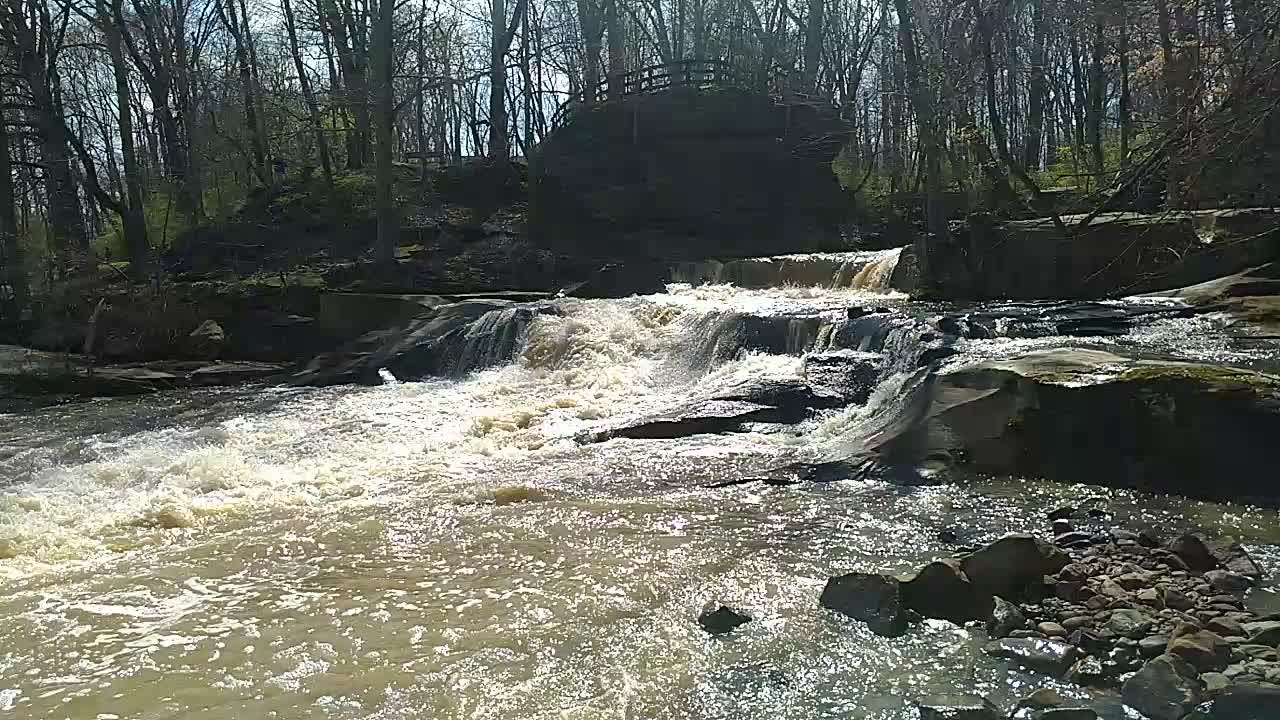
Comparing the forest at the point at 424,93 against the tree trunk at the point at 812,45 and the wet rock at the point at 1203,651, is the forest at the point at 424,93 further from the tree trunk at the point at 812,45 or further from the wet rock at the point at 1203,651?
the wet rock at the point at 1203,651

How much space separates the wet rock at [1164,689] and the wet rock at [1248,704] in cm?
8

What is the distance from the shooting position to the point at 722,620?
4.45 meters

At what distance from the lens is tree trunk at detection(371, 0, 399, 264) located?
19172mm

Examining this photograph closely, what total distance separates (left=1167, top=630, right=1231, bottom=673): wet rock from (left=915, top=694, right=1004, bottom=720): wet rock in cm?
79

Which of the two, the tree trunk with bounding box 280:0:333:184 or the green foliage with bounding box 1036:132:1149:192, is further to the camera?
the tree trunk with bounding box 280:0:333:184

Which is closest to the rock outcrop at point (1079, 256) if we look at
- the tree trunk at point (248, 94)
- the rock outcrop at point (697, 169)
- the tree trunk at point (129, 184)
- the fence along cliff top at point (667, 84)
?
the rock outcrop at point (697, 169)

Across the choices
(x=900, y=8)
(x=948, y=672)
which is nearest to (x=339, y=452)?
(x=948, y=672)

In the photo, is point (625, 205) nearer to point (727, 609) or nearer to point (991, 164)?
point (991, 164)

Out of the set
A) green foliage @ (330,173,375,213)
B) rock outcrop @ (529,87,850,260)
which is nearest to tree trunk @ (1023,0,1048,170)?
rock outcrop @ (529,87,850,260)

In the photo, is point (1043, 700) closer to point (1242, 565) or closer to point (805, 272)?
point (1242, 565)

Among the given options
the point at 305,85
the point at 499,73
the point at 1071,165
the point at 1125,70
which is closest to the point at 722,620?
the point at 1125,70

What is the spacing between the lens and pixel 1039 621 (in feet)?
13.7

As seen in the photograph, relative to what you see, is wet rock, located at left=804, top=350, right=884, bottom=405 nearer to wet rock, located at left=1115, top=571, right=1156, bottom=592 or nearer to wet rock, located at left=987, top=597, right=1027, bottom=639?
wet rock, located at left=1115, top=571, right=1156, bottom=592

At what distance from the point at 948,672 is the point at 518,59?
28.8 m
